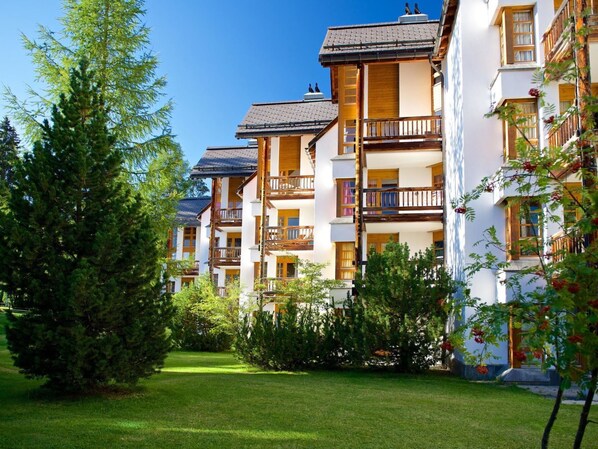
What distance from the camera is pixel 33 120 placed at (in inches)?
576

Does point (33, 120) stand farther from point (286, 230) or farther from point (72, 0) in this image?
point (286, 230)

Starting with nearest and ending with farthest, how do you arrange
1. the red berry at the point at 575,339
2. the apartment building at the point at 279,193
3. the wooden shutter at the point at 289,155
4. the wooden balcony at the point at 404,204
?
the red berry at the point at 575,339 → the wooden balcony at the point at 404,204 → the apartment building at the point at 279,193 → the wooden shutter at the point at 289,155

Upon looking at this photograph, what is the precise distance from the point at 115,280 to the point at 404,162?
1391 centimetres

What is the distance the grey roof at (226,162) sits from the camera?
1345 inches

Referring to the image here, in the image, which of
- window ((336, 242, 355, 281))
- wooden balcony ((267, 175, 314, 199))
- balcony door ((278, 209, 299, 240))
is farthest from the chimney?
balcony door ((278, 209, 299, 240))

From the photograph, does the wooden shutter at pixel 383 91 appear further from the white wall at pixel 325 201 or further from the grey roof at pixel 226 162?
the grey roof at pixel 226 162

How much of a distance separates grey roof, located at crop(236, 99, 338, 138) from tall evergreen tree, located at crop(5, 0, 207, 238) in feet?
40.1

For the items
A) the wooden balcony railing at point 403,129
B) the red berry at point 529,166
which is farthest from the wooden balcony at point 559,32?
the red berry at point 529,166

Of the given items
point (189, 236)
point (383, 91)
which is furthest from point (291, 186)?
point (189, 236)

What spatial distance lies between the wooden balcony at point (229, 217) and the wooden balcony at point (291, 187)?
231 inches

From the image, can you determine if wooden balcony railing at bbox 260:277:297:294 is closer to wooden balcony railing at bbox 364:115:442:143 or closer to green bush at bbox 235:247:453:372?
green bush at bbox 235:247:453:372

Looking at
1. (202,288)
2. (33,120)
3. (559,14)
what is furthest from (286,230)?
(559,14)

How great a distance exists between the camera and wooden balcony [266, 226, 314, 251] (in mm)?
26812

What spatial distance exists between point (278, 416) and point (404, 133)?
1348 cm
